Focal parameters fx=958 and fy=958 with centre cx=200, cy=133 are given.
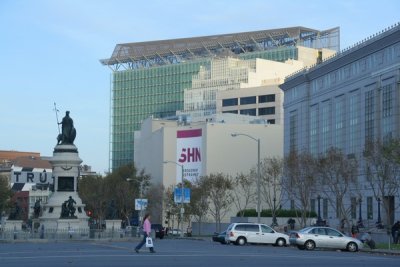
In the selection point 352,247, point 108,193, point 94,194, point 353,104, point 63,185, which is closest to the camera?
point 352,247

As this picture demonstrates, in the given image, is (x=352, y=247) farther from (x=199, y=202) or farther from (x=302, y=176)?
(x=199, y=202)

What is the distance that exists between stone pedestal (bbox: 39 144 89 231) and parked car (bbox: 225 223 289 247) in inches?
1035

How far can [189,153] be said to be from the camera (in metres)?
155

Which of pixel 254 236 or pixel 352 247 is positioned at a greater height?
pixel 254 236

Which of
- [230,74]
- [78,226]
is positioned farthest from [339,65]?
[230,74]

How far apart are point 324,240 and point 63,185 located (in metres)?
38.6

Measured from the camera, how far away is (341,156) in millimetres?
88375

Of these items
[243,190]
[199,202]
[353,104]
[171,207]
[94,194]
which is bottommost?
[171,207]

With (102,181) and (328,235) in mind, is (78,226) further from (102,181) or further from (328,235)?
(102,181)

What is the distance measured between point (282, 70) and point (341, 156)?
351 ft

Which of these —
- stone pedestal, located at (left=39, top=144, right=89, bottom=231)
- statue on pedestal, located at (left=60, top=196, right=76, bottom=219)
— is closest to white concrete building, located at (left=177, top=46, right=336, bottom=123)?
stone pedestal, located at (left=39, top=144, right=89, bottom=231)

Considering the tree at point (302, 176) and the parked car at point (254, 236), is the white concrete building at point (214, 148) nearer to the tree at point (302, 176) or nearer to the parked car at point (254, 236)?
the tree at point (302, 176)

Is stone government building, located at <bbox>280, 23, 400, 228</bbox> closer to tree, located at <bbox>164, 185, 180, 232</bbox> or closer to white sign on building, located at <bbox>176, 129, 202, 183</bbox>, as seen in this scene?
tree, located at <bbox>164, 185, 180, 232</bbox>

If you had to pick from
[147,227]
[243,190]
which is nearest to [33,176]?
[243,190]
